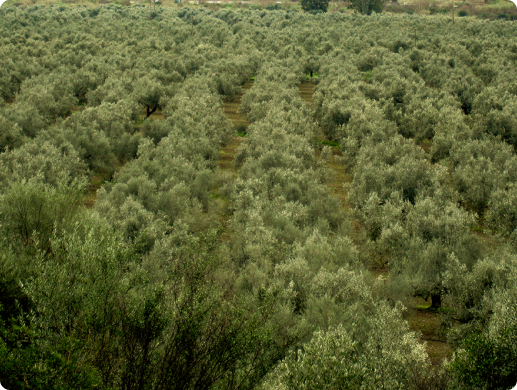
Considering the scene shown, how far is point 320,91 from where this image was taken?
53312 millimetres

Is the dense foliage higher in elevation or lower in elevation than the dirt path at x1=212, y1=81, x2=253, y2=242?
higher

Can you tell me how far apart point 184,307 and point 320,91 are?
45.3 metres

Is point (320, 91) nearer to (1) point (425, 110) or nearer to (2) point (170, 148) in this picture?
(1) point (425, 110)

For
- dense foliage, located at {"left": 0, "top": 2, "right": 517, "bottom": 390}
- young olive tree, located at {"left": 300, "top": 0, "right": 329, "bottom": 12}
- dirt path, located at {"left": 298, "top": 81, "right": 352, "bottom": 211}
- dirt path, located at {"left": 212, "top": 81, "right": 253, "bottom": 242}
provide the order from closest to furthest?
dense foliage, located at {"left": 0, "top": 2, "right": 517, "bottom": 390}, dirt path, located at {"left": 212, "top": 81, "right": 253, "bottom": 242}, dirt path, located at {"left": 298, "top": 81, "right": 352, "bottom": 211}, young olive tree, located at {"left": 300, "top": 0, "right": 329, "bottom": 12}

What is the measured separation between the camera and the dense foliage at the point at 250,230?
1088 cm

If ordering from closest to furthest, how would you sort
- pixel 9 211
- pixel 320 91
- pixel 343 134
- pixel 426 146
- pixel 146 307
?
pixel 146 307
pixel 9 211
pixel 343 134
pixel 426 146
pixel 320 91

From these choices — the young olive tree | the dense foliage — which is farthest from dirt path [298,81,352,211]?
the young olive tree

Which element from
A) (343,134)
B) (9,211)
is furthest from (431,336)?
(343,134)

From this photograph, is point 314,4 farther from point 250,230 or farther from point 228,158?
point 250,230

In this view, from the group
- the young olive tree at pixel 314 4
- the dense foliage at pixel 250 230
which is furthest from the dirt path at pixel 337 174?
the young olive tree at pixel 314 4

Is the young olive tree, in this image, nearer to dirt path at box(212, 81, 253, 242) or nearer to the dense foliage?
dirt path at box(212, 81, 253, 242)

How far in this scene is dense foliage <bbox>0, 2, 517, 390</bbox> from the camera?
1088 centimetres

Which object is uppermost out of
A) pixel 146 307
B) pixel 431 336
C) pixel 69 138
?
pixel 146 307

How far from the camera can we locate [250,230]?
21.2 m
